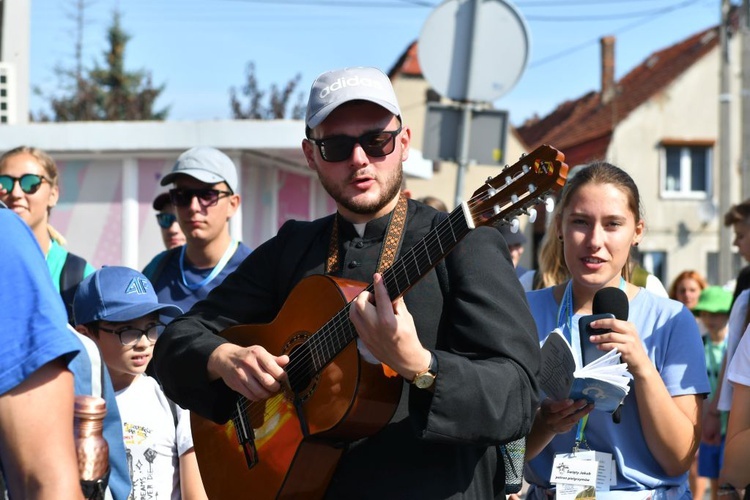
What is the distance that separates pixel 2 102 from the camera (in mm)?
9922

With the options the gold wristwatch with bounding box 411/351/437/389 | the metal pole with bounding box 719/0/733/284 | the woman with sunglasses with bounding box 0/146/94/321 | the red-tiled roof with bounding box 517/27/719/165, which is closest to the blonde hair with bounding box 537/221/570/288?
the woman with sunglasses with bounding box 0/146/94/321

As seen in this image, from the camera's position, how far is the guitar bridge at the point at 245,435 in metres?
3.63

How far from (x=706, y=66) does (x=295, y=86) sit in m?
13.3

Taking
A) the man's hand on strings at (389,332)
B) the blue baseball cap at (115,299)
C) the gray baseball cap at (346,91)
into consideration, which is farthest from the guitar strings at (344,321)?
the blue baseball cap at (115,299)

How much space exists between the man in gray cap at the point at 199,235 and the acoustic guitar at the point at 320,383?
6.92 ft

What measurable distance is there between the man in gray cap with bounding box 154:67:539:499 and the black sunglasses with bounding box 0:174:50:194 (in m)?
2.50

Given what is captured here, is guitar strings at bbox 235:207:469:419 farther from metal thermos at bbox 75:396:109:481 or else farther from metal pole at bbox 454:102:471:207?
metal pole at bbox 454:102:471:207

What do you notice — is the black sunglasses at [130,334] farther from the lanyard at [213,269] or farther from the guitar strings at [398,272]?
the guitar strings at [398,272]

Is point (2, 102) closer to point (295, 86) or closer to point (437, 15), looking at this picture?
point (437, 15)

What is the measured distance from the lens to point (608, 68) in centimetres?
4491

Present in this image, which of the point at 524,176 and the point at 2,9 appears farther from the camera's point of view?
the point at 2,9

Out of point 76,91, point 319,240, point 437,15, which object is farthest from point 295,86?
point 319,240

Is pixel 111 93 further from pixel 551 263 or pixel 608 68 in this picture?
pixel 551 263

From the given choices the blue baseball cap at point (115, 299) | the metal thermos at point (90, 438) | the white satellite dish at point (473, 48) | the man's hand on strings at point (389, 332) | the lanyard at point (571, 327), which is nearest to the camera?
the metal thermos at point (90, 438)
